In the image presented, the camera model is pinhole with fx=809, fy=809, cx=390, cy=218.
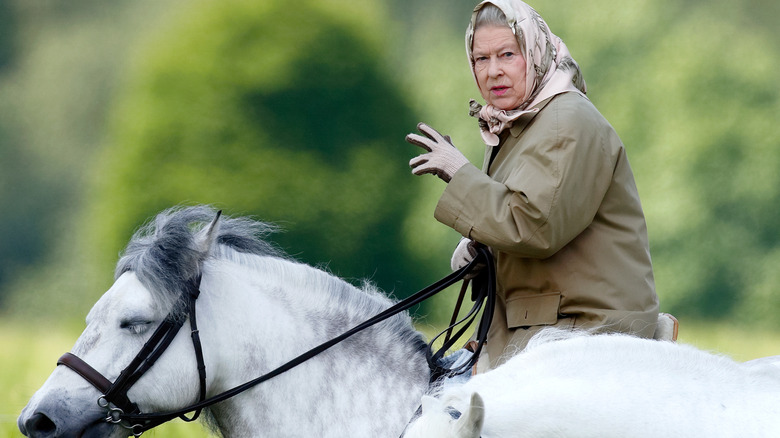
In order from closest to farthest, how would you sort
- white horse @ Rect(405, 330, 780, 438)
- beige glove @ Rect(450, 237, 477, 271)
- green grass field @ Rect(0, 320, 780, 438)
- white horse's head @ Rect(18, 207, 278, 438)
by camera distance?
white horse @ Rect(405, 330, 780, 438), white horse's head @ Rect(18, 207, 278, 438), beige glove @ Rect(450, 237, 477, 271), green grass field @ Rect(0, 320, 780, 438)

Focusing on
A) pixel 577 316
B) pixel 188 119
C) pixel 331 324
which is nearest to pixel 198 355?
pixel 331 324

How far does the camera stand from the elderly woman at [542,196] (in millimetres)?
1682

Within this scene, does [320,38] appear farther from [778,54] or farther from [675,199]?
[778,54]

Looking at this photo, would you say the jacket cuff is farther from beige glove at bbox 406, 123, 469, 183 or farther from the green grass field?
the green grass field

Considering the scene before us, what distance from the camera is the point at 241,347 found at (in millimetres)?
1919

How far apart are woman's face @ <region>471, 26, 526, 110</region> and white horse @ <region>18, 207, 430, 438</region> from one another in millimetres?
608

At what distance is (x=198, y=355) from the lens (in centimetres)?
185

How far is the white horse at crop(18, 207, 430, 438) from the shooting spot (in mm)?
1808

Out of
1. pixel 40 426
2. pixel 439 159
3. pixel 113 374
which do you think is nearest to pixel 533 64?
pixel 439 159

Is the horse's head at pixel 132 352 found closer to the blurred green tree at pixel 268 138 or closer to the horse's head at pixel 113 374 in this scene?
the horse's head at pixel 113 374

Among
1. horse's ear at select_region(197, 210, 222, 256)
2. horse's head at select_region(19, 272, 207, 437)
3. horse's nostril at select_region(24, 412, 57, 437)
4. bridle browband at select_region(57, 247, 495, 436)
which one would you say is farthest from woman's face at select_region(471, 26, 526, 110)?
horse's nostril at select_region(24, 412, 57, 437)

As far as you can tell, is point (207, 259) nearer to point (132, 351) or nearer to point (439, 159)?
point (132, 351)

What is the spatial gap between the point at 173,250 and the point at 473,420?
3.75 feet

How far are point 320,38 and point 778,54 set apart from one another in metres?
2.93
